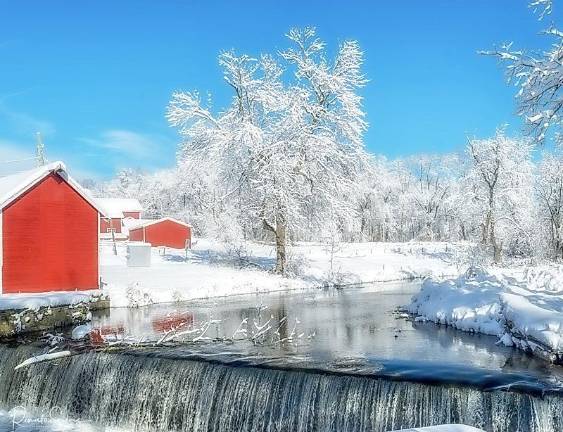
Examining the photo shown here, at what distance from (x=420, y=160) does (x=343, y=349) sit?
236 ft

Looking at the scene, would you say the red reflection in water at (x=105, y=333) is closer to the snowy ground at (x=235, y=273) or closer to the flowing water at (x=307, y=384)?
the flowing water at (x=307, y=384)

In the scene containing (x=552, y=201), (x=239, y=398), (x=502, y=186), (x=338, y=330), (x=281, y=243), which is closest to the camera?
(x=239, y=398)

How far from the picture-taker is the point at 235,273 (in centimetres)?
2755

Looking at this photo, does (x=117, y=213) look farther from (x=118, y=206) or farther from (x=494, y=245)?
(x=494, y=245)

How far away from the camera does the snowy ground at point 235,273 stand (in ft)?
74.7

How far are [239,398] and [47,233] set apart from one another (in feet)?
38.7

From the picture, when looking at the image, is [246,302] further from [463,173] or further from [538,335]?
[463,173]

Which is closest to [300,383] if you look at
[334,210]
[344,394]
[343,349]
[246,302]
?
[344,394]

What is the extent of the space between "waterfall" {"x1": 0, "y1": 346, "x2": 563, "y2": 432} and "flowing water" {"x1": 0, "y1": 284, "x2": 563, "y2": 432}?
16 mm

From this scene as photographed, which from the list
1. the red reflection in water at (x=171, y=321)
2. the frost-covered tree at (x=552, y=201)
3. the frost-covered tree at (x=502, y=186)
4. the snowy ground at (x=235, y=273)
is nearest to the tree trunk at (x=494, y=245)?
the frost-covered tree at (x=502, y=186)

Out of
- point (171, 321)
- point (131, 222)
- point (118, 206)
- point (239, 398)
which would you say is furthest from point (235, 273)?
point (118, 206)

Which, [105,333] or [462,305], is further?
[462,305]

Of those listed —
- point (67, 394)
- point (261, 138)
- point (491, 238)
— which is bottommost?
point (67, 394)

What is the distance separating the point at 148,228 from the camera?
52656mm
